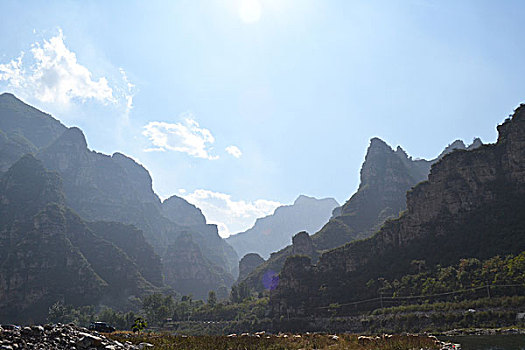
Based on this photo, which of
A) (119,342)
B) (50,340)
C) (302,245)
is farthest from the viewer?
(302,245)

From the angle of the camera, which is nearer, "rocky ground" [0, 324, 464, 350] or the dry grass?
"rocky ground" [0, 324, 464, 350]

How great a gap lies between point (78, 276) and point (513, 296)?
18127 centimetres

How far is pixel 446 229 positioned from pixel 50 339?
96.3m

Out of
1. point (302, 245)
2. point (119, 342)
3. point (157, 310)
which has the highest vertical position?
point (302, 245)

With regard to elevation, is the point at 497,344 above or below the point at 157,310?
above

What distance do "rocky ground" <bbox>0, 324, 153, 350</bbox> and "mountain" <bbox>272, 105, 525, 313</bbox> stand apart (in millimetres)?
76110

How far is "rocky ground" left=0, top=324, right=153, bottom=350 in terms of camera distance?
18909mm

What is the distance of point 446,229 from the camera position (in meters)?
95.2

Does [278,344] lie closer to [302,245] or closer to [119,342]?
[119,342]

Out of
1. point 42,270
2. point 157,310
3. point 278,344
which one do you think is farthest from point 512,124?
point 42,270

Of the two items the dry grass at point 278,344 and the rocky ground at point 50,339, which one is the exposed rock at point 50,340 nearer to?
the rocky ground at point 50,339

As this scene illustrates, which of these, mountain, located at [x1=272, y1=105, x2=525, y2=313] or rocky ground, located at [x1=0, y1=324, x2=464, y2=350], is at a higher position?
mountain, located at [x1=272, y1=105, x2=525, y2=313]

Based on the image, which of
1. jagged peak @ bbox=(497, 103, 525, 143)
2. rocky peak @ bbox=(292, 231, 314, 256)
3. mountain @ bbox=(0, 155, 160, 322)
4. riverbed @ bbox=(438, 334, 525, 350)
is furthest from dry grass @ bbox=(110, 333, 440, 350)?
mountain @ bbox=(0, 155, 160, 322)

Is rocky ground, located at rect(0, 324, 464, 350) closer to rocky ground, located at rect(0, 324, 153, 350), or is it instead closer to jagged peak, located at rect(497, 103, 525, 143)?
rocky ground, located at rect(0, 324, 153, 350)
